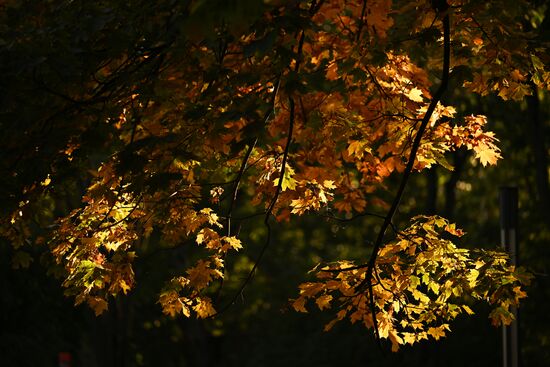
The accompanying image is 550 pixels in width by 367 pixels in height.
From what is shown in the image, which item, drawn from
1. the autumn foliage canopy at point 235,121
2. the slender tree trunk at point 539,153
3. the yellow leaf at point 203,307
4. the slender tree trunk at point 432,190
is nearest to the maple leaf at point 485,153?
the autumn foliage canopy at point 235,121

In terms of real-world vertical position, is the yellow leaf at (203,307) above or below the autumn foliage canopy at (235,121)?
below

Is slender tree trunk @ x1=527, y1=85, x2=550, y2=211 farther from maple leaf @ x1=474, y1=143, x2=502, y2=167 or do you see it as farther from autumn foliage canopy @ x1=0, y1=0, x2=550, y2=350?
maple leaf @ x1=474, y1=143, x2=502, y2=167

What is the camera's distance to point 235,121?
5.78 metres

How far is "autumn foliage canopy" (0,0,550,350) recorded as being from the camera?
6250mm

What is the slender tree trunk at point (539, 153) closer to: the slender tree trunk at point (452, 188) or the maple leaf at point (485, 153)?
the slender tree trunk at point (452, 188)

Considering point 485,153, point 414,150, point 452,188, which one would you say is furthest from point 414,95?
point 452,188

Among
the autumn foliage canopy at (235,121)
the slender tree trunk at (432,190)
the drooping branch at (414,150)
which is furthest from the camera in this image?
the slender tree trunk at (432,190)

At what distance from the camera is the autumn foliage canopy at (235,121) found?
6.25m

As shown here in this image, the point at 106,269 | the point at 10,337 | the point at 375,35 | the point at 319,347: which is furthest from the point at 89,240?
the point at 319,347

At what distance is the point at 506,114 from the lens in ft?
56.8

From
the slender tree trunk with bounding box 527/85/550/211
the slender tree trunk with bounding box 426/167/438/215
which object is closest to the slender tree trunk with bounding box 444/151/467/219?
the slender tree trunk with bounding box 426/167/438/215

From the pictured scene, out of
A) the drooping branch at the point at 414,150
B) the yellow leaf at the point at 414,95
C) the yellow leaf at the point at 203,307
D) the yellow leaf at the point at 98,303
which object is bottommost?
the yellow leaf at the point at 203,307

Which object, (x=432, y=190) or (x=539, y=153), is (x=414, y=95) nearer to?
(x=539, y=153)

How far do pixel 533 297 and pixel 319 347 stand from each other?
5.23 m
